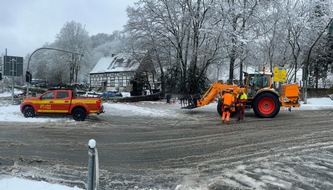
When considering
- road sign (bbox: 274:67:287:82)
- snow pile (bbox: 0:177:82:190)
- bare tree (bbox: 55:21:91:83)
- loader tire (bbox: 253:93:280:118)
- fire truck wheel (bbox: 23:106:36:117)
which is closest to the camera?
snow pile (bbox: 0:177:82:190)

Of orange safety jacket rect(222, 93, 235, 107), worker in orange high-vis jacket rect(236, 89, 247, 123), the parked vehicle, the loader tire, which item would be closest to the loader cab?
the loader tire

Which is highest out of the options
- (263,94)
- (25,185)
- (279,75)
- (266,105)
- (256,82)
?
(279,75)

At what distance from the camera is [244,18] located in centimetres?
2895

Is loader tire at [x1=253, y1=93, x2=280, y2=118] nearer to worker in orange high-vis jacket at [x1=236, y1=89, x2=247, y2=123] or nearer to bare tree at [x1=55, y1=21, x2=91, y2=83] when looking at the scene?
worker in orange high-vis jacket at [x1=236, y1=89, x2=247, y2=123]

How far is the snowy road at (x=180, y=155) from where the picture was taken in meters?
6.46

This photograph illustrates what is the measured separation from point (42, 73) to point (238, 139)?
88249 millimetres

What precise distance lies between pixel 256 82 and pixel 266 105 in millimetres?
1462

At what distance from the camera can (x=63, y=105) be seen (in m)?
16.2

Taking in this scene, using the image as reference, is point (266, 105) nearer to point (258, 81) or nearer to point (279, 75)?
point (258, 81)

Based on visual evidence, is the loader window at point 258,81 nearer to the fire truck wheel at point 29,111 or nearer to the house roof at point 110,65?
the fire truck wheel at point 29,111

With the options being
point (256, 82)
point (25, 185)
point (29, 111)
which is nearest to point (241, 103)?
point (256, 82)

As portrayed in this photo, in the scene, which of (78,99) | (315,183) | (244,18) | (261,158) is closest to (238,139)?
(261,158)

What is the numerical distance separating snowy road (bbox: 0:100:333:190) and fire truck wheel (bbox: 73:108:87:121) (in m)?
2.01

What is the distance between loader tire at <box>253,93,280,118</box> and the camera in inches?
656
